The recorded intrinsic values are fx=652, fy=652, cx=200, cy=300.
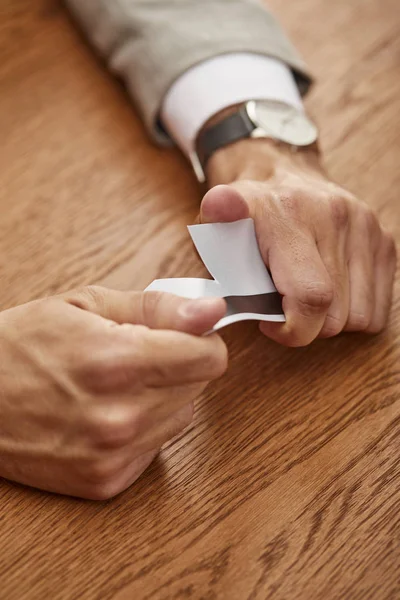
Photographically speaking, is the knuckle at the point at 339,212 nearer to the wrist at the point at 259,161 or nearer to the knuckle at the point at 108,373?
the wrist at the point at 259,161

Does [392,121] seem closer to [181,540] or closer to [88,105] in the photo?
[88,105]

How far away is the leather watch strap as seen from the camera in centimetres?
76

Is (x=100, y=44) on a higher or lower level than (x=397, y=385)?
higher

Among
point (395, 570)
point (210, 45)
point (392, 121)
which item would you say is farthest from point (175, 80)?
point (395, 570)

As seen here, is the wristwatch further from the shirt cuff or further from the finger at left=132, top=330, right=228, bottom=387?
the finger at left=132, top=330, right=228, bottom=387

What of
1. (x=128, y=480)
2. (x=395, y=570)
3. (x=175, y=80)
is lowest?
(x=395, y=570)

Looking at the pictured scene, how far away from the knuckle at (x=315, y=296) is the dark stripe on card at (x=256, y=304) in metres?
0.02

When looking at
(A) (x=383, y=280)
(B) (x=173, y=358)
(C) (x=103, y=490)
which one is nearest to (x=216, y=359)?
(B) (x=173, y=358)

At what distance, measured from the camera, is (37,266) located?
27.3 inches

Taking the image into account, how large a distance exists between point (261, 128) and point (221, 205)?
227mm

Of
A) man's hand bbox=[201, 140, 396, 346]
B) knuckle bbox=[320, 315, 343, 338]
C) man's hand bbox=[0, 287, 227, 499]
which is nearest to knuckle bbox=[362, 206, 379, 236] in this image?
man's hand bbox=[201, 140, 396, 346]

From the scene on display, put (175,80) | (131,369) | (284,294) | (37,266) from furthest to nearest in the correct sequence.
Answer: (175,80) → (37,266) → (284,294) → (131,369)

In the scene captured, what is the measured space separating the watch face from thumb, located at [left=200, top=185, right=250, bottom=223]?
0.68 ft

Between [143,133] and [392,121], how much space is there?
32 cm
